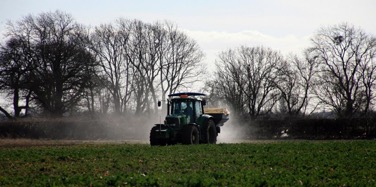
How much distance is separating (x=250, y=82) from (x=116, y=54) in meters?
17.8

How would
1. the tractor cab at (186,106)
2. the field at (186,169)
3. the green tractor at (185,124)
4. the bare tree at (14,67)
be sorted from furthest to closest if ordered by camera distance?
the bare tree at (14,67), the tractor cab at (186,106), the green tractor at (185,124), the field at (186,169)

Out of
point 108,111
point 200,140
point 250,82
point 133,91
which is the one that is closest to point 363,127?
point 200,140

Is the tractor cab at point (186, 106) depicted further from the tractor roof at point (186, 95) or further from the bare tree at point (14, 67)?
the bare tree at point (14, 67)

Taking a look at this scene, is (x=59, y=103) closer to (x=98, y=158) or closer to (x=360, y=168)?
(x=98, y=158)

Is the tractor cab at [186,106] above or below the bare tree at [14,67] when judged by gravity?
below

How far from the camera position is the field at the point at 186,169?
496 inches

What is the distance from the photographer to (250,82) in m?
68.4

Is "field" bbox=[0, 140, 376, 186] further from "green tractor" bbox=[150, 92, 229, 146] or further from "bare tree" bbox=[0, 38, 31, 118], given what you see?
"bare tree" bbox=[0, 38, 31, 118]

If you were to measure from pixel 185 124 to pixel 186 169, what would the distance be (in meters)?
12.0

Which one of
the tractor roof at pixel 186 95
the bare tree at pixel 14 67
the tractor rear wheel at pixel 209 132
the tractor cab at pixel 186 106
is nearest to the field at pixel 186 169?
the tractor cab at pixel 186 106

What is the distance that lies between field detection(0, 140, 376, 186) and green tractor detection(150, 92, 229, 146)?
4.81m

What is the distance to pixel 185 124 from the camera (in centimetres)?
2759

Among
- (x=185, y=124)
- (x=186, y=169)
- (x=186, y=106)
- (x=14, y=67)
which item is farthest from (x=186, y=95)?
(x=14, y=67)

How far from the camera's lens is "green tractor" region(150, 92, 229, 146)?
27078 millimetres
